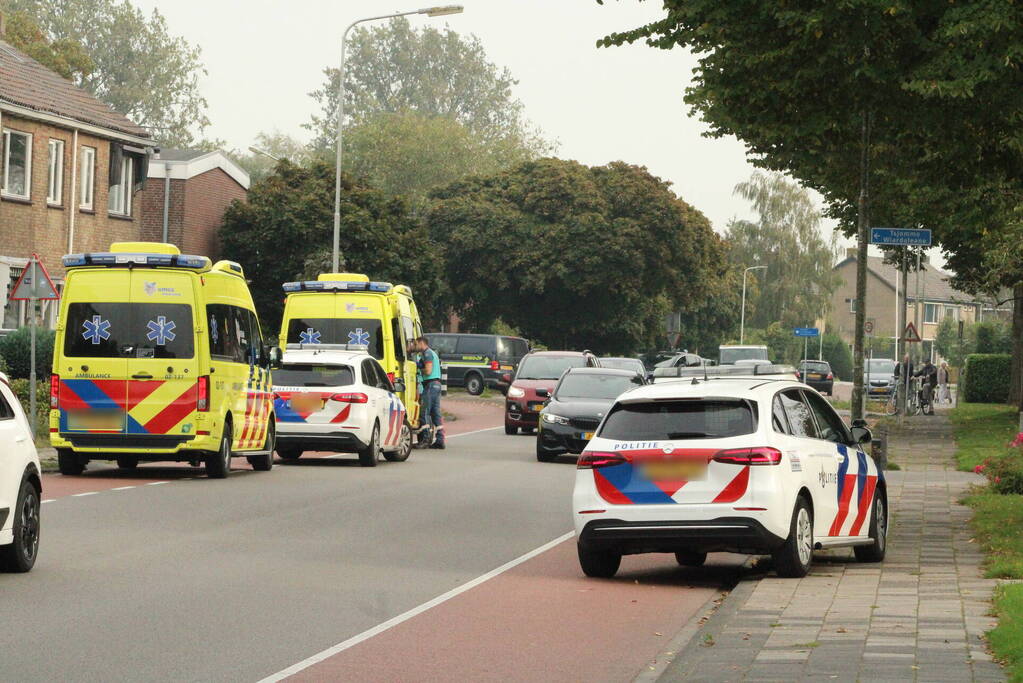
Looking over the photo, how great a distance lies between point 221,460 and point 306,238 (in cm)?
2771

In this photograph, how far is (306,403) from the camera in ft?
76.4

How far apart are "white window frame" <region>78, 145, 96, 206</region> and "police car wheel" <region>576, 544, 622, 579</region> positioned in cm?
2834

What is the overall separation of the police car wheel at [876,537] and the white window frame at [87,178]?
2826 cm

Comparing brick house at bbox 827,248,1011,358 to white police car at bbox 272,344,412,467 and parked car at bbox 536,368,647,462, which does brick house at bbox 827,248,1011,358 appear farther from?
white police car at bbox 272,344,412,467

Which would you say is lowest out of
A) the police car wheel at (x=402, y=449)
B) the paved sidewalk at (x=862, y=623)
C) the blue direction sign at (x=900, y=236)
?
the police car wheel at (x=402, y=449)

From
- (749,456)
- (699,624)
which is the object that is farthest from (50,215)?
(699,624)

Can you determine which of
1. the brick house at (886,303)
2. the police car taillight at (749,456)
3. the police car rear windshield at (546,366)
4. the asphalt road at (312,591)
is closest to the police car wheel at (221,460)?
the asphalt road at (312,591)

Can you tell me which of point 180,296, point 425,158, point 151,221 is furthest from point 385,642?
point 425,158

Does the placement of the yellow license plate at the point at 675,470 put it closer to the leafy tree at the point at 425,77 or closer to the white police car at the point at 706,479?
the white police car at the point at 706,479

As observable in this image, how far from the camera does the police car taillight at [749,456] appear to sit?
450 inches

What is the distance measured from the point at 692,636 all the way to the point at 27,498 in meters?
5.01

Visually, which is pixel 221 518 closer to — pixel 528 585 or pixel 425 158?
pixel 528 585

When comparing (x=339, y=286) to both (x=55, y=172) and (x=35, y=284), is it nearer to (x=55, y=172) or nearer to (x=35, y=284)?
(x=35, y=284)

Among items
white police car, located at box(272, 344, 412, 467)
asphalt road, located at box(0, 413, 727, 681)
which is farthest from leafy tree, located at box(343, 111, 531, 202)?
asphalt road, located at box(0, 413, 727, 681)
